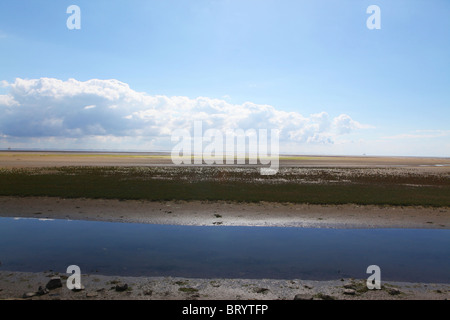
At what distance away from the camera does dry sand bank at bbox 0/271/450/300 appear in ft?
28.2

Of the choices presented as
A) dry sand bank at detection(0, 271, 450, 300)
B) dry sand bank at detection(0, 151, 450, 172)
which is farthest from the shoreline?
dry sand bank at detection(0, 151, 450, 172)

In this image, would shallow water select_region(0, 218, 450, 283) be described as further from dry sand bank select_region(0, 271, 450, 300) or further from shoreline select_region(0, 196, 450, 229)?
shoreline select_region(0, 196, 450, 229)

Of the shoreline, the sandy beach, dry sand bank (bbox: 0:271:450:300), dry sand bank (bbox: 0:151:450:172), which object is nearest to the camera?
dry sand bank (bbox: 0:271:450:300)

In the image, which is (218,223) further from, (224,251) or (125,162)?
(125,162)

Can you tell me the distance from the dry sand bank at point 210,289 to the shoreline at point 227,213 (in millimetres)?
8745

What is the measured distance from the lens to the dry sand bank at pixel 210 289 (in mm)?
8602

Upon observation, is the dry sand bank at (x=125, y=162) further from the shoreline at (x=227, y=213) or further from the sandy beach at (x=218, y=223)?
the sandy beach at (x=218, y=223)

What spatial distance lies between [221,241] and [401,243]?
892 cm

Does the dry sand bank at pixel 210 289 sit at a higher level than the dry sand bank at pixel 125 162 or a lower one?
lower

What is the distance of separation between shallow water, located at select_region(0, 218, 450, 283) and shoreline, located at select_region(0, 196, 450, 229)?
1.29 meters

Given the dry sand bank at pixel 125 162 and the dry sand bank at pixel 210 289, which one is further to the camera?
the dry sand bank at pixel 125 162

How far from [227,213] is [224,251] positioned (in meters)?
8.16

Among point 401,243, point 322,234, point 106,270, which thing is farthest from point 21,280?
point 401,243

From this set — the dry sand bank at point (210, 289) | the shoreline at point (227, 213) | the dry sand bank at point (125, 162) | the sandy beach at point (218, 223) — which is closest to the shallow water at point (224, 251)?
the dry sand bank at point (210, 289)
